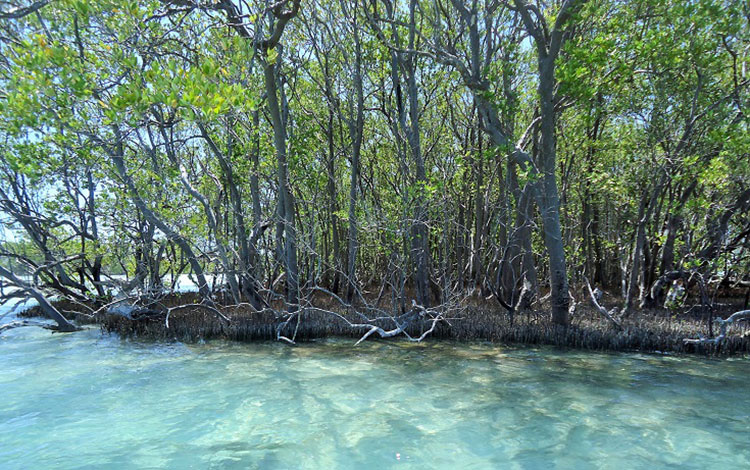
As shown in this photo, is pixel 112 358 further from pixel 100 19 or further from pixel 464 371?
pixel 464 371

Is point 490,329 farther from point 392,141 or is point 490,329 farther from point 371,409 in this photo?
point 392,141

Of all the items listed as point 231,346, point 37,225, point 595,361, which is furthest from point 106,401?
point 595,361

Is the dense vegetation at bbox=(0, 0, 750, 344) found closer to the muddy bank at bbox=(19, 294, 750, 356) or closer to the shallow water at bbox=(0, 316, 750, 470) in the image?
the muddy bank at bbox=(19, 294, 750, 356)

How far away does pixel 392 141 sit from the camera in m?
12.7

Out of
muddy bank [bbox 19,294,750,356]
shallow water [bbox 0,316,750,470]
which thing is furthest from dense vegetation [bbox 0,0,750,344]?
shallow water [bbox 0,316,750,470]

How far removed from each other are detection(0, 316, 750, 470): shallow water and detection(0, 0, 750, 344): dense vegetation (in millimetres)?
1717

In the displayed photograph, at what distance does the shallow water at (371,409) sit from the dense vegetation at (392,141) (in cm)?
172

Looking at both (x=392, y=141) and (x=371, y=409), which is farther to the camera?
(x=392, y=141)

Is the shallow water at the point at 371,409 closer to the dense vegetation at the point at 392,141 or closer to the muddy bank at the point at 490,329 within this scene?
the muddy bank at the point at 490,329

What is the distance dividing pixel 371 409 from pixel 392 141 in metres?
8.90

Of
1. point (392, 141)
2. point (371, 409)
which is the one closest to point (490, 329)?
point (371, 409)

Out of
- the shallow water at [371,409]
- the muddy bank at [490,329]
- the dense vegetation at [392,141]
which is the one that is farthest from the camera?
the muddy bank at [490,329]

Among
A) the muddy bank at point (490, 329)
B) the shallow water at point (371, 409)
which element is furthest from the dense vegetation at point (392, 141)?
the shallow water at point (371, 409)

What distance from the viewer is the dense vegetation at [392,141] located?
7.05 m
